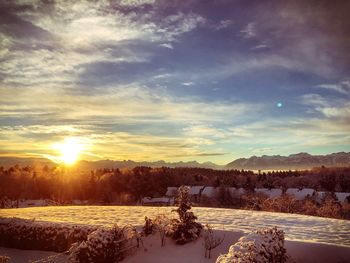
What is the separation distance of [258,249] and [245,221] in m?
11.6

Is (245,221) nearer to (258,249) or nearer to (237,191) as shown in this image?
(258,249)

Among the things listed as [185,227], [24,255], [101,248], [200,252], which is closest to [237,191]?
[24,255]

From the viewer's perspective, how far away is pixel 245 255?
11.6 metres

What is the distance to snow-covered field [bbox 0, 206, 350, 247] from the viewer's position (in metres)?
19.6

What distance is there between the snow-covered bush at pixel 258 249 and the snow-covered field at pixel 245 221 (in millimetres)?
4108

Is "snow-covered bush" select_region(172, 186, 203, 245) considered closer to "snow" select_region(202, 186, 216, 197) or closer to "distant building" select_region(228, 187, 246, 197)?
"snow" select_region(202, 186, 216, 197)

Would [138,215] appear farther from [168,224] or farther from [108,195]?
[108,195]

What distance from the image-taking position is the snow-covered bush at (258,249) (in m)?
11.4

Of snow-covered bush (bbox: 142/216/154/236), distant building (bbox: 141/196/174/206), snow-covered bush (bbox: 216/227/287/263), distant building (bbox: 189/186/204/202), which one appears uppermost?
snow-covered bush (bbox: 216/227/287/263)

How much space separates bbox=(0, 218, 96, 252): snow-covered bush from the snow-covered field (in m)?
1.55

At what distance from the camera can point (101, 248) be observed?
1867 centimetres

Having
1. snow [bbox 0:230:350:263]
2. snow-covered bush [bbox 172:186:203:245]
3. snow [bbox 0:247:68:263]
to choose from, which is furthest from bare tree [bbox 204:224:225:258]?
→ snow [bbox 0:247:68:263]

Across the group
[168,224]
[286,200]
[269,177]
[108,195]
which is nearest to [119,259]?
[168,224]

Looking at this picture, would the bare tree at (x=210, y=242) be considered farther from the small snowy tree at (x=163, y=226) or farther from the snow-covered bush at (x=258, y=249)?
the snow-covered bush at (x=258, y=249)
